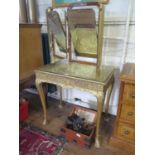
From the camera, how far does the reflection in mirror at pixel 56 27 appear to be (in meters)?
1.74

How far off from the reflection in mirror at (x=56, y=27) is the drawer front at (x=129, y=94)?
37.8 inches

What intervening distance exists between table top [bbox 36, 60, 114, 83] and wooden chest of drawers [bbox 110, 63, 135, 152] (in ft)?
0.65

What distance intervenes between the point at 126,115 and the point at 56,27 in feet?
4.25

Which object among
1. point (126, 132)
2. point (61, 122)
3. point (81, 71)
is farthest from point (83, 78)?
point (61, 122)

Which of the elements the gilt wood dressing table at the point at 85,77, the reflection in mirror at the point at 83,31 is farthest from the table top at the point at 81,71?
the reflection in mirror at the point at 83,31

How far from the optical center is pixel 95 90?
136cm

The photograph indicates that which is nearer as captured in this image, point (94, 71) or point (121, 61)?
point (94, 71)

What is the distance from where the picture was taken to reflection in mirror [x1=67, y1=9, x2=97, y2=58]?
1494 mm

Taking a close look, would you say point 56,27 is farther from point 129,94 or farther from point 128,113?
point 128,113

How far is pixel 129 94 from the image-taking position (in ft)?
4.37

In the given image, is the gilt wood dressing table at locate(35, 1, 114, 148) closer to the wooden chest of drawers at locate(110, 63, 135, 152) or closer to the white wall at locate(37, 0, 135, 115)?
the wooden chest of drawers at locate(110, 63, 135, 152)
